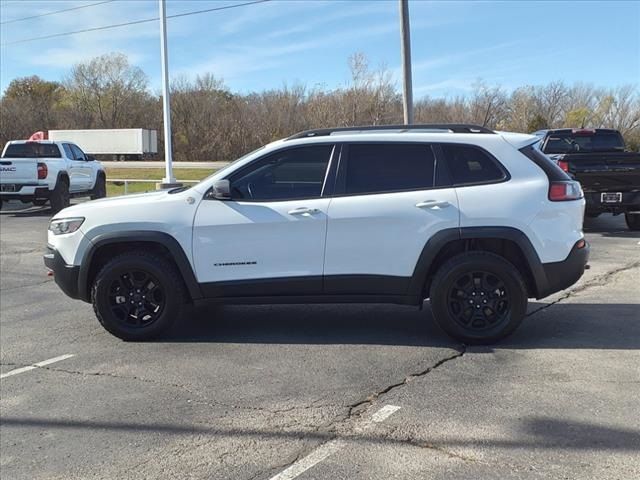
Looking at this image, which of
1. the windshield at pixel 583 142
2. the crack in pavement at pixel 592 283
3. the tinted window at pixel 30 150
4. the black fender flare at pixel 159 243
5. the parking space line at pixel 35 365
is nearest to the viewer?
the parking space line at pixel 35 365

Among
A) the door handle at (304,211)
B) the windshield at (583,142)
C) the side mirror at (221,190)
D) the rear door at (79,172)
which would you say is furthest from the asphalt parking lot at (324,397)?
the rear door at (79,172)

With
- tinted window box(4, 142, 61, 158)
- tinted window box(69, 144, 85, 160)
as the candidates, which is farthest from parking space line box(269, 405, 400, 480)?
tinted window box(69, 144, 85, 160)

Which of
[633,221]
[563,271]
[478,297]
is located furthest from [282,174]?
[633,221]

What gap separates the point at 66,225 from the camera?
5.93 m

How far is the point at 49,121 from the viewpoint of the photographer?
67688 mm

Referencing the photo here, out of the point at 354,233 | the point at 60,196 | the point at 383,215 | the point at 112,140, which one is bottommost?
the point at 354,233

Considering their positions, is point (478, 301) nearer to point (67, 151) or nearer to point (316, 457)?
point (316, 457)

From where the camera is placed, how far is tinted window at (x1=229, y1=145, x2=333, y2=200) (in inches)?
225

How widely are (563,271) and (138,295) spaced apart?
12.2 feet

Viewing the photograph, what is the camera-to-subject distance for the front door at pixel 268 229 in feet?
18.3

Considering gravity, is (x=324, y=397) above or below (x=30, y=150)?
below

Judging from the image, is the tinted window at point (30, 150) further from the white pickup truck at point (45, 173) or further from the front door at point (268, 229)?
the front door at point (268, 229)

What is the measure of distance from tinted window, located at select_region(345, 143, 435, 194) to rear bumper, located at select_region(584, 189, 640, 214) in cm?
722

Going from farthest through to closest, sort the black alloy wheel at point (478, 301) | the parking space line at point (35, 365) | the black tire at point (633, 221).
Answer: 1. the black tire at point (633, 221)
2. the black alloy wheel at point (478, 301)
3. the parking space line at point (35, 365)
